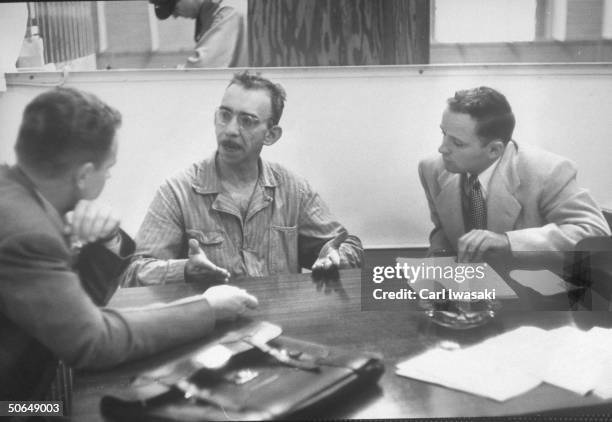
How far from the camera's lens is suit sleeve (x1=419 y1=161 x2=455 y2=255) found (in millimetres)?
1880

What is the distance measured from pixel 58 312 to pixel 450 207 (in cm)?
116

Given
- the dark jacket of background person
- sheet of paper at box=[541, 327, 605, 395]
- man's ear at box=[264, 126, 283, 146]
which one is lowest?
sheet of paper at box=[541, 327, 605, 395]

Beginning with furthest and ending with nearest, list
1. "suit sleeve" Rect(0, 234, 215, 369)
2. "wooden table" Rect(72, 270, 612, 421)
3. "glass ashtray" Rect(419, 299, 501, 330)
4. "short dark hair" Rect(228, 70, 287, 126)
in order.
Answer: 1. "short dark hair" Rect(228, 70, 287, 126)
2. "glass ashtray" Rect(419, 299, 501, 330)
3. "suit sleeve" Rect(0, 234, 215, 369)
4. "wooden table" Rect(72, 270, 612, 421)

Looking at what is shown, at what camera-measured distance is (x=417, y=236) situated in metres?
1.90

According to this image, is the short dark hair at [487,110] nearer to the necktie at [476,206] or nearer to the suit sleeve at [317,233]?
the necktie at [476,206]

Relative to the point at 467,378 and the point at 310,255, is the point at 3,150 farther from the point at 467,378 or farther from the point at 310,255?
the point at 467,378

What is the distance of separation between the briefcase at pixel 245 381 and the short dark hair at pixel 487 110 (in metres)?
0.82

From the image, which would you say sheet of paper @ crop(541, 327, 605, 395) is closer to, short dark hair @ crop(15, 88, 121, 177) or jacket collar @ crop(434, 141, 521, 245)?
jacket collar @ crop(434, 141, 521, 245)

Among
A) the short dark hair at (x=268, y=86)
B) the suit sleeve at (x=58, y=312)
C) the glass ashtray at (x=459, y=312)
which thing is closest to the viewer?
the suit sleeve at (x=58, y=312)

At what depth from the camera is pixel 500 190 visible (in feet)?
6.09

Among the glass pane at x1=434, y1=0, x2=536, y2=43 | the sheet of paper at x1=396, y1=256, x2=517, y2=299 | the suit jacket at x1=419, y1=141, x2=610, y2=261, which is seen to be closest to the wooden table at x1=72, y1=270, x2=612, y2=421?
the sheet of paper at x1=396, y1=256, x2=517, y2=299

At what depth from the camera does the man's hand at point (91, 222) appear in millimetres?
1648

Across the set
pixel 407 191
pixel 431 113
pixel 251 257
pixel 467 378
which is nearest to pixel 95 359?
pixel 251 257

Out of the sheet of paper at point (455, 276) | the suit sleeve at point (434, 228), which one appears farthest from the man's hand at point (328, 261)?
the suit sleeve at point (434, 228)
